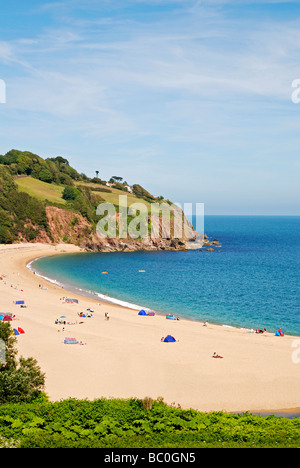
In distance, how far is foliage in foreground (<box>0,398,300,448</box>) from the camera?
523 inches

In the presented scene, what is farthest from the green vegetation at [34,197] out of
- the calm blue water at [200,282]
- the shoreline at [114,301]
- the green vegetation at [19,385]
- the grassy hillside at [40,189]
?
the green vegetation at [19,385]

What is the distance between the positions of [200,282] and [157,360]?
39995mm

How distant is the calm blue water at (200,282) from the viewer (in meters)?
47.8

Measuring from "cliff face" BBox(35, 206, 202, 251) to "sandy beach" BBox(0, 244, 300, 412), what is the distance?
212ft

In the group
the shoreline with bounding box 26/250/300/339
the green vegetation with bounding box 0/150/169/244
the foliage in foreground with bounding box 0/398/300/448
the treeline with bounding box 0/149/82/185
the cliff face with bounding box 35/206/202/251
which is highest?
the treeline with bounding box 0/149/82/185

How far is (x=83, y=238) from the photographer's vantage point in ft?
368

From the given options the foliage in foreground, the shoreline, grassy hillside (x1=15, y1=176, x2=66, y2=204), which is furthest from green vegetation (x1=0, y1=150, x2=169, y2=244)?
the foliage in foreground

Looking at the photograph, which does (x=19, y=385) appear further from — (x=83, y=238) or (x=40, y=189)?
(x=40, y=189)

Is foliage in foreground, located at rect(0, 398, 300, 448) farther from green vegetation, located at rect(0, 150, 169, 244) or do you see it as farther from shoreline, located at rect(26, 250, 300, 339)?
green vegetation, located at rect(0, 150, 169, 244)

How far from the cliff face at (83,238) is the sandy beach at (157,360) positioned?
6471 centimetres

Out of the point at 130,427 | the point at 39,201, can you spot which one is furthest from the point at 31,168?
the point at 130,427
